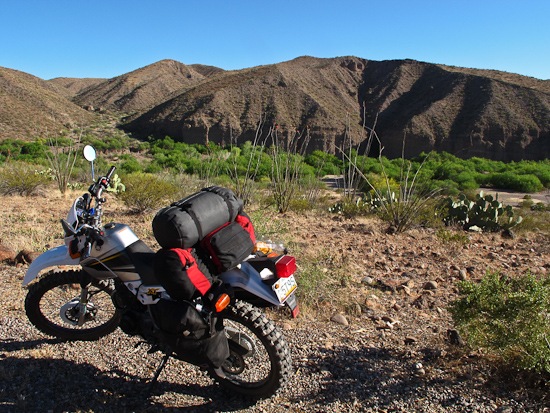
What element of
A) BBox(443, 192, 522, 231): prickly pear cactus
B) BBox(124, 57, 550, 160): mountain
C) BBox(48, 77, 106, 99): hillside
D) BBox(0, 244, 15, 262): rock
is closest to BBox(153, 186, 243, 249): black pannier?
BBox(0, 244, 15, 262): rock

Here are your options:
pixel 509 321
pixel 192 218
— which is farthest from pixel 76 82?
pixel 509 321

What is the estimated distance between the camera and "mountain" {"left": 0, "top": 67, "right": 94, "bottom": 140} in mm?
35438

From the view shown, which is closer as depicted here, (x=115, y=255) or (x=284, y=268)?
(x=284, y=268)

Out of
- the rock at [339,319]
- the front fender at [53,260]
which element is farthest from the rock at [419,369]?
the front fender at [53,260]

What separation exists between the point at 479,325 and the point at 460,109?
58.7m

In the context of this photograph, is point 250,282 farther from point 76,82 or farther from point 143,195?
point 76,82

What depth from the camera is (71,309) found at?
3.35 m

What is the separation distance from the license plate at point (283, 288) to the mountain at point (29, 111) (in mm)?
34671

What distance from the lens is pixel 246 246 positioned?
9.14 ft

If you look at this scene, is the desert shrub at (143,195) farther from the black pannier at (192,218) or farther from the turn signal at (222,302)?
the turn signal at (222,302)

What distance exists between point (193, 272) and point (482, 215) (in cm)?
788

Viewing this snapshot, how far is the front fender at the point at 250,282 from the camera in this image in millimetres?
2697

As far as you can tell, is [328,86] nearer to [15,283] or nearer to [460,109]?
[460,109]

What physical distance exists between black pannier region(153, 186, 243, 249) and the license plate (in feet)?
1.60
